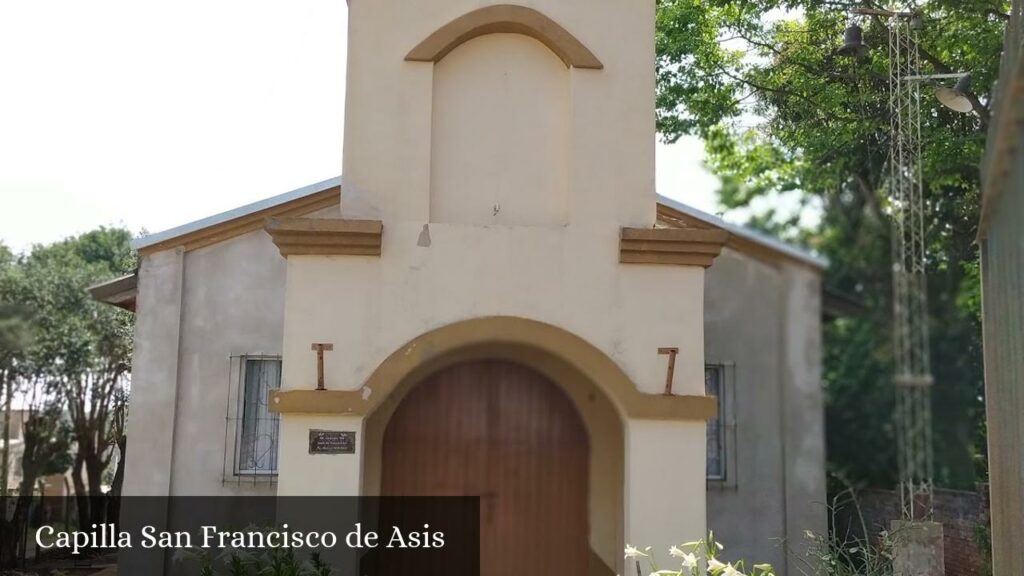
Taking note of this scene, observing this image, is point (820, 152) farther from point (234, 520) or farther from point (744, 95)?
point (234, 520)

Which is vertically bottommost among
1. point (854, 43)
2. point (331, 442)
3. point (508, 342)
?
point (331, 442)

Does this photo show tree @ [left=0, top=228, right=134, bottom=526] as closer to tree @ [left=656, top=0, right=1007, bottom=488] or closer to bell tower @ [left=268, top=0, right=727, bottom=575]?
bell tower @ [left=268, top=0, right=727, bottom=575]

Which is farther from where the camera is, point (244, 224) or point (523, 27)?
point (244, 224)

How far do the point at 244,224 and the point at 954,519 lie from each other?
29.2ft

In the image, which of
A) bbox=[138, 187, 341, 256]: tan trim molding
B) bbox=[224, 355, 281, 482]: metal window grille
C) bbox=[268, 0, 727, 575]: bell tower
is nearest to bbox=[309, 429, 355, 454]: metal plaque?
bbox=[268, 0, 727, 575]: bell tower

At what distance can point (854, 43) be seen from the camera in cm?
1010

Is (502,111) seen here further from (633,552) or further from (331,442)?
(633,552)

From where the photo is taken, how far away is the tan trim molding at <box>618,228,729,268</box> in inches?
298

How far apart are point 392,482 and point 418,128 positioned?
3118 millimetres

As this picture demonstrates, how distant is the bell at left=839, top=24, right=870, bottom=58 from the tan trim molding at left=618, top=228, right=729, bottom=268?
12.2 feet

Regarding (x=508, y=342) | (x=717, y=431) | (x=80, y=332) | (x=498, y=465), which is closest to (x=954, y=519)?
(x=717, y=431)

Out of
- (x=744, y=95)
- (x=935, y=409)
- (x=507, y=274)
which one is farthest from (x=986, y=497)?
(x=935, y=409)

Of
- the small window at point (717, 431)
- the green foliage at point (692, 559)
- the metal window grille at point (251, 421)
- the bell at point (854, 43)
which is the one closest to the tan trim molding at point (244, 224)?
the metal window grille at point (251, 421)

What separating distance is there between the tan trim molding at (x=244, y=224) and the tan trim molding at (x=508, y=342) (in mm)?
3205
